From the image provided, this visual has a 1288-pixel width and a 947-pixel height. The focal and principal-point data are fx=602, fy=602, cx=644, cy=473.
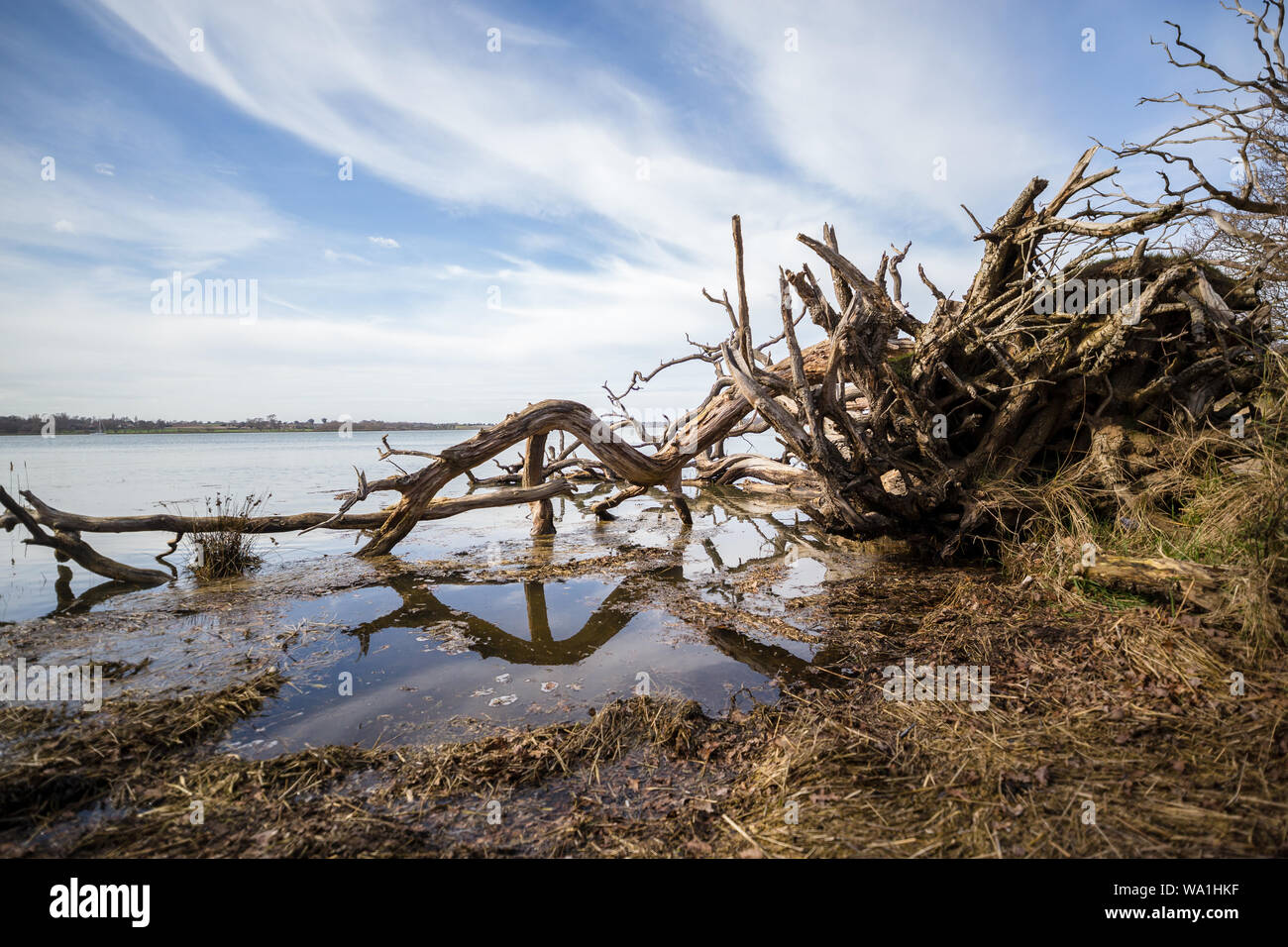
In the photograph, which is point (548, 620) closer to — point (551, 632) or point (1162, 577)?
point (551, 632)

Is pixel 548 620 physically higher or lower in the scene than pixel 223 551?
lower

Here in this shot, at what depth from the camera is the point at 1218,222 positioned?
560cm

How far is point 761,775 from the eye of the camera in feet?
9.37

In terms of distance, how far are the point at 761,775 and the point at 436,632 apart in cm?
346

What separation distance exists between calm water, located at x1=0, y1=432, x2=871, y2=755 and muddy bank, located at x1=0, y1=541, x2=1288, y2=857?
1.16 ft

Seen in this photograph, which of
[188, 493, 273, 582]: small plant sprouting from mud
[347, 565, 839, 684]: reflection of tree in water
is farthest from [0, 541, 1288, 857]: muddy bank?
[188, 493, 273, 582]: small plant sprouting from mud

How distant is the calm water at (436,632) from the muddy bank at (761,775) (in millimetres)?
353

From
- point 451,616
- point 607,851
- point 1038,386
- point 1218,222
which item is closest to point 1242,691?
point 607,851

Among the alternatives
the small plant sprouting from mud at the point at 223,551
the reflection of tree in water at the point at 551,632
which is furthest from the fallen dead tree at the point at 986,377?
the reflection of tree in water at the point at 551,632

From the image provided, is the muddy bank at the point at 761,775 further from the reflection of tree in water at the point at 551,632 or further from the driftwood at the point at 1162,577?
the reflection of tree in water at the point at 551,632

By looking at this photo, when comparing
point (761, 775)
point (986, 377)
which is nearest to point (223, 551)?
point (761, 775)
